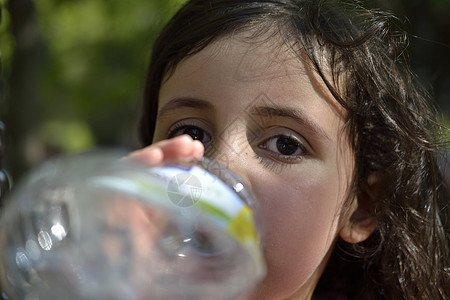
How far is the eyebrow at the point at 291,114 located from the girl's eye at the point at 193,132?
0.14 meters

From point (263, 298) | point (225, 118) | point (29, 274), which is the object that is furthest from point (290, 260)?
point (29, 274)

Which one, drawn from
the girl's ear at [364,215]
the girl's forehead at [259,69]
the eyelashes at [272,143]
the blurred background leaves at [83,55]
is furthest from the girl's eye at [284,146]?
the blurred background leaves at [83,55]

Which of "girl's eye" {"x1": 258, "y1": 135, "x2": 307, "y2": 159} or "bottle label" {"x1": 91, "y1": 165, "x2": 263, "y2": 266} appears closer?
"bottle label" {"x1": 91, "y1": 165, "x2": 263, "y2": 266}

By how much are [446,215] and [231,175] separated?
1180 millimetres

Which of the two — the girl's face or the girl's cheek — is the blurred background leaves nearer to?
the girl's face

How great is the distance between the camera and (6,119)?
7324mm

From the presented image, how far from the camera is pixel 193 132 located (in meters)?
1.61

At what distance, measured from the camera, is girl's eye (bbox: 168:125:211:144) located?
5.14 ft

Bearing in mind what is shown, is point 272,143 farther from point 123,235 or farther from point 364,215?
point 123,235

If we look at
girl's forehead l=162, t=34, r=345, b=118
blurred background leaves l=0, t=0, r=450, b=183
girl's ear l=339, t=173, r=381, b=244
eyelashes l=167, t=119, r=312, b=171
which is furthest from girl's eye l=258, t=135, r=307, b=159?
blurred background leaves l=0, t=0, r=450, b=183

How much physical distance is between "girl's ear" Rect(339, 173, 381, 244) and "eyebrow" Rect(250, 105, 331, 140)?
0.33 m

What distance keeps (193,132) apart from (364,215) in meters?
0.64

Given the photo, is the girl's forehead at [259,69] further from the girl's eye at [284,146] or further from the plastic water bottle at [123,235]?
the plastic water bottle at [123,235]

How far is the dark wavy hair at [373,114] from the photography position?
1748 mm
